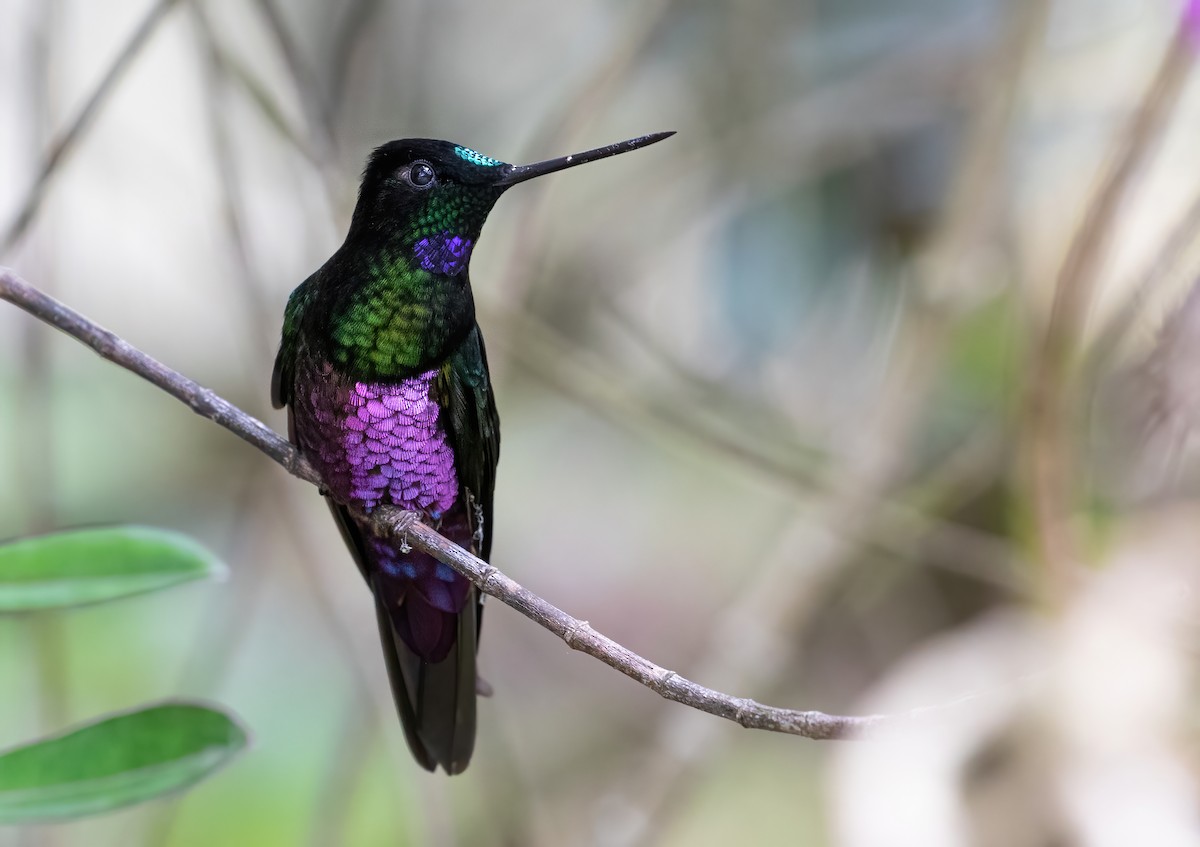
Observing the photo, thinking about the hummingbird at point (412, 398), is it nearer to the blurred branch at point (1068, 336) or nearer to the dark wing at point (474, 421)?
the dark wing at point (474, 421)

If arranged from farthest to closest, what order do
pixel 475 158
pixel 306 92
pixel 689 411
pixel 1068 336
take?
1. pixel 689 411
2. pixel 1068 336
3. pixel 306 92
4. pixel 475 158

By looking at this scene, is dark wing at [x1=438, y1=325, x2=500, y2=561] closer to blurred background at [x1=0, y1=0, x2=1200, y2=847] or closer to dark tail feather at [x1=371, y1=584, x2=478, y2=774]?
dark tail feather at [x1=371, y1=584, x2=478, y2=774]

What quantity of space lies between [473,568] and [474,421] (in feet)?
0.94

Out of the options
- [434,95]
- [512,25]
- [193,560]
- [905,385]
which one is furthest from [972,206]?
[193,560]

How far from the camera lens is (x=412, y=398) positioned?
105 centimetres

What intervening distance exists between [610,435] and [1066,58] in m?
1.37

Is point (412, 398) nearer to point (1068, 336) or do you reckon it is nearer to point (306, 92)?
point (306, 92)

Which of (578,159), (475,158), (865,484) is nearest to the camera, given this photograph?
(578,159)

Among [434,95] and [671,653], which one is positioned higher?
[434,95]

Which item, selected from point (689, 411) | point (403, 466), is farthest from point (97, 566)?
point (689, 411)

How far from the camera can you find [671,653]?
9.23 ft

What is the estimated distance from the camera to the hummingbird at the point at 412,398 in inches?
36.9

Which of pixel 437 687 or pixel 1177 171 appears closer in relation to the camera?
pixel 437 687

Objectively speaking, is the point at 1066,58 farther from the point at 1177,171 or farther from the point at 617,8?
the point at 617,8
